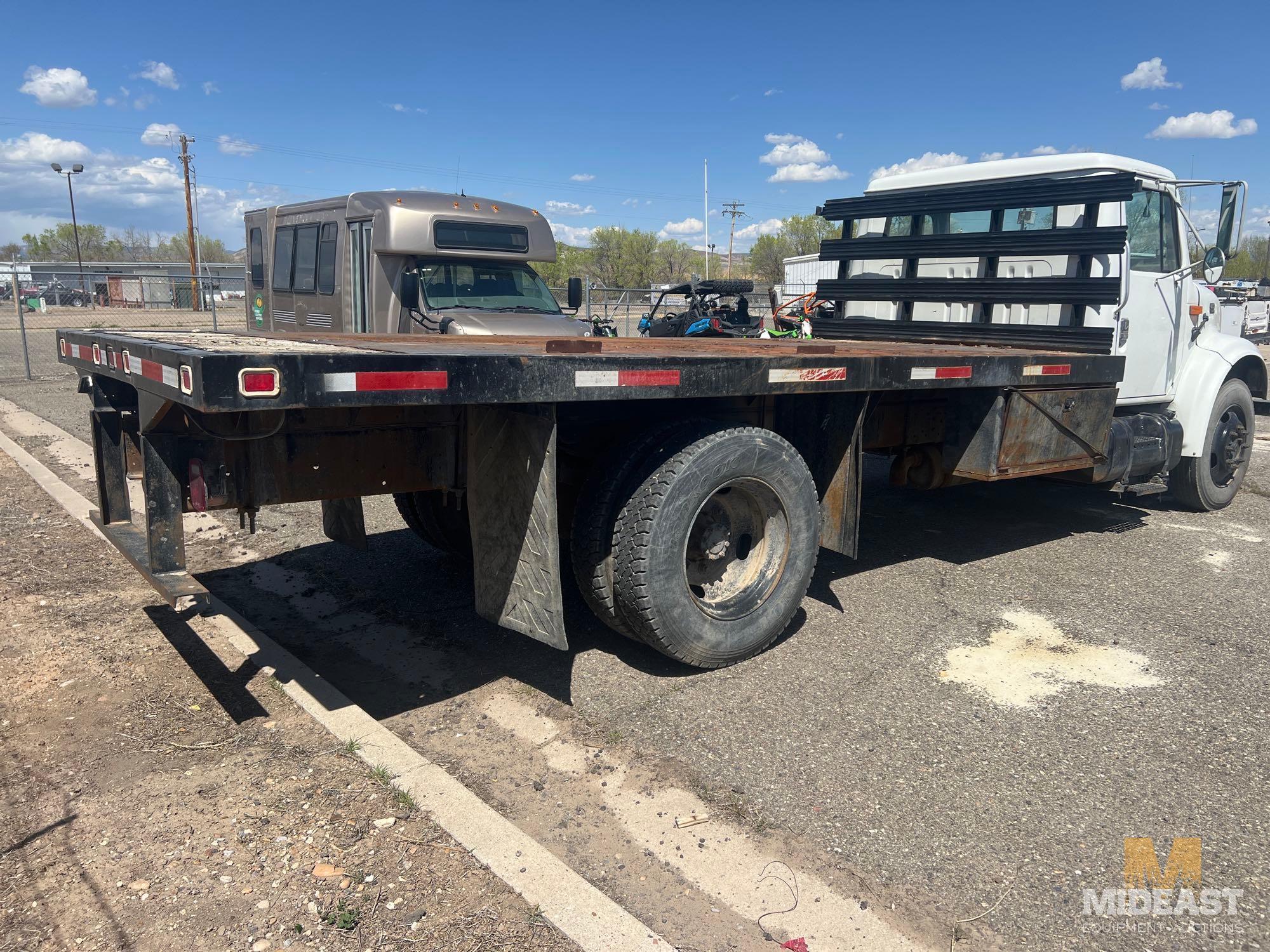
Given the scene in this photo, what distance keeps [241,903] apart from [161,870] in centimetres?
32

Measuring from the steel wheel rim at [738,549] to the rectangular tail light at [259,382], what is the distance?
2037 millimetres

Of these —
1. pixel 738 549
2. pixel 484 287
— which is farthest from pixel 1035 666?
pixel 484 287

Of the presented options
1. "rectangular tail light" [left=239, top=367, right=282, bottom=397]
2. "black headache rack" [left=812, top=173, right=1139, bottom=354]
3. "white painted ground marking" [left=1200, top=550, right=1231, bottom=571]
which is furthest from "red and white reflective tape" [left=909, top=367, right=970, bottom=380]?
"rectangular tail light" [left=239, top=367, right=282, bottom=397]

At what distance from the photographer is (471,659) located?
170 inches

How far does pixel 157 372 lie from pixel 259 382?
55 cm

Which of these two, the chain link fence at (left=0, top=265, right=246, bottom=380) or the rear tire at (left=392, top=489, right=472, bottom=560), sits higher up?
the chain link fence at (left=0, top=265, right=246, bottom=380)

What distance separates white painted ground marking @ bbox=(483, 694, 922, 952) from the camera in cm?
249

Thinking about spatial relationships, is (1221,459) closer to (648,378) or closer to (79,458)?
(648,378)

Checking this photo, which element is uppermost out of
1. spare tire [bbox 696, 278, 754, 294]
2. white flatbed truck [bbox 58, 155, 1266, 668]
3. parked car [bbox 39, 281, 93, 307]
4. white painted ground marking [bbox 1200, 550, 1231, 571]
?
parked car [bbox 39, 281, 93, 307]

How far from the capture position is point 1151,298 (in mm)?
6285

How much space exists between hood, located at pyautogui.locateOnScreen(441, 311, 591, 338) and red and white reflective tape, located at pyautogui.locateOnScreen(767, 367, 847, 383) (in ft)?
12.6

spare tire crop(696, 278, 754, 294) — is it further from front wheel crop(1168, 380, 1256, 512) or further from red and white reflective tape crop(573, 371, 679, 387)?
red and white reflective tape crop(573, 371, 679, 387)

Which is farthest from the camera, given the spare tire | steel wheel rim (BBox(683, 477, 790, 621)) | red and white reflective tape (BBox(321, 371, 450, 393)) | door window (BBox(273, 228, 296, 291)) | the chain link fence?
the chain link fence

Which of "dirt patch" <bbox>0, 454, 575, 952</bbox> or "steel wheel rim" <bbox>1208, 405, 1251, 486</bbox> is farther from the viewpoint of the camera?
"steel wheel rim" <bbox>1208, 405, 1251, 486</bbox>
